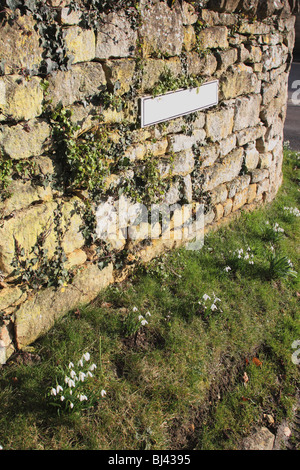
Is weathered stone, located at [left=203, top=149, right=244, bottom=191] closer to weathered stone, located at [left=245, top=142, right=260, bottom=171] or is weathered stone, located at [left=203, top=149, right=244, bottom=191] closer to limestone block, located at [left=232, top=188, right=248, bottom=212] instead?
weathered stone, located at [left=245, top=142, right=260, bottom=171]

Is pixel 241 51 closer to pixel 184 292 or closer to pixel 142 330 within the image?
pixel 184 292

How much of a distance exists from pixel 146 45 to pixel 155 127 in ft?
2.23

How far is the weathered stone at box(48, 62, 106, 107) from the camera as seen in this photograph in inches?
118

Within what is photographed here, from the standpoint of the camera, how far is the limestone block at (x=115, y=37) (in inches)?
127

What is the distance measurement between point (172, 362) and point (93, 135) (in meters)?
1.84

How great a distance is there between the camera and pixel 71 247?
11.4 feet

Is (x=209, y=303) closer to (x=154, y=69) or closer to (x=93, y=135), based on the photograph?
(x=93, y=135)

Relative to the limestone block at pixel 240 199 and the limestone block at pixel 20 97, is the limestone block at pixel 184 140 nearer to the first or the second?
the limestone block at pixel 240 199

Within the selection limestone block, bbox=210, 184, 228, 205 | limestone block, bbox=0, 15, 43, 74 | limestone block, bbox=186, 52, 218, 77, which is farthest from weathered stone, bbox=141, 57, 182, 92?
limestone block, bbox=210, 184, 228, 205

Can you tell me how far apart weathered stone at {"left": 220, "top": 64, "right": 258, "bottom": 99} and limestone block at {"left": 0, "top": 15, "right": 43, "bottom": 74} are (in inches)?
95.6

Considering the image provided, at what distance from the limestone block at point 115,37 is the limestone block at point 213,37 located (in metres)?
1.02

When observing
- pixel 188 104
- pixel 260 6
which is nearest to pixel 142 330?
pixel 188 104

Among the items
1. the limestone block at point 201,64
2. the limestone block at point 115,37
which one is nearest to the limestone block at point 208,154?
the limestone block at point 201,64

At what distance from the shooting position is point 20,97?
2.81 metres
